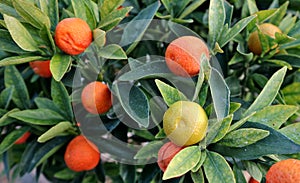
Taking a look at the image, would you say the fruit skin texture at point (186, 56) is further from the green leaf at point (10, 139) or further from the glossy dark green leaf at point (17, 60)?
the green leaf at point (10, 139)

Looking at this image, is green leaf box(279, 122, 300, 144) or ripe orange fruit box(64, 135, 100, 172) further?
ripe orange fruit box(64, 135, 100, 172)

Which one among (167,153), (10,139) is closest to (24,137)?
(10,139)

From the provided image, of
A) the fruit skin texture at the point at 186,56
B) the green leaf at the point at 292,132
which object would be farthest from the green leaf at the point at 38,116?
the green leaf at the point at 292,132

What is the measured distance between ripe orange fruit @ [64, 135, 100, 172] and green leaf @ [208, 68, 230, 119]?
262 mm

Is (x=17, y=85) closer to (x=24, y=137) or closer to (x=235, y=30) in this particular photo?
(x=24, y=137)

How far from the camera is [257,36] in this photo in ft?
2.29

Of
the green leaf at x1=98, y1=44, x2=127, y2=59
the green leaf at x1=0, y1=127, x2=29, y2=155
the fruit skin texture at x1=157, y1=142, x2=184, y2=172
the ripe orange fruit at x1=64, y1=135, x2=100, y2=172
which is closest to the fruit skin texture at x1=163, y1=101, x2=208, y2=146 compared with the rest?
the fruit skin texture at x1=157, y1=142, x2=184, y2=172

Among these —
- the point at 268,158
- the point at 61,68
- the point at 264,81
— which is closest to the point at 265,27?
the point at 264,81

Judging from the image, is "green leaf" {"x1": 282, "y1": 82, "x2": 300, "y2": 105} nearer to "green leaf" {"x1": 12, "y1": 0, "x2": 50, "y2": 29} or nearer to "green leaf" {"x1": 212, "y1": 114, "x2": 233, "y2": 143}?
"green leaf" {"x1": 212, "y1": 114, "x2": 233, "y2": 143}

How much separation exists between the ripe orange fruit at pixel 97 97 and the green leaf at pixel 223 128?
18 centimetres

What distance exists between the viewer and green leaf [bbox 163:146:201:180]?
498mm

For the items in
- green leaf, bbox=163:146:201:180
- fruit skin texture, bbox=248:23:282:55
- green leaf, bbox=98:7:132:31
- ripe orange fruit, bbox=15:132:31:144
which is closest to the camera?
green leaf, bbox=163:146:201:180

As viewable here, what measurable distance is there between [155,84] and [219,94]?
0.44 feet

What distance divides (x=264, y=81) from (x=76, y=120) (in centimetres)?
32
